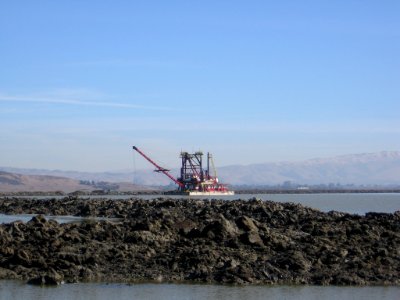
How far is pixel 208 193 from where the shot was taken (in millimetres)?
102750

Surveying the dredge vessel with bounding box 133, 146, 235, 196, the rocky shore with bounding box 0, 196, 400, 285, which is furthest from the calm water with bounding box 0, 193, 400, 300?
the dredge vessel with bounding box 133, 146, 235, 196

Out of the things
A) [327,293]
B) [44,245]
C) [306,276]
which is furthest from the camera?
[44,245]

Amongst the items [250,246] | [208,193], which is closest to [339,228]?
[250,246]

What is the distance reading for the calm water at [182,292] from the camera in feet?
56.7

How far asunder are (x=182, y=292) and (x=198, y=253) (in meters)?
2.76

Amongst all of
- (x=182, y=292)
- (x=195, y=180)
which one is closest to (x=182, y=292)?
(x=182, y=292)

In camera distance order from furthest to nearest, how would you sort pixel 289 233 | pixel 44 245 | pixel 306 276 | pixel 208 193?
pixel 208 193, pixel 289 233, pixel 44 245, pixel 306 276

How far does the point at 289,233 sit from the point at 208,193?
76.5 meters

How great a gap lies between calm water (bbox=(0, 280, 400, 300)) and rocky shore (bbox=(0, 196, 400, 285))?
1.56ft

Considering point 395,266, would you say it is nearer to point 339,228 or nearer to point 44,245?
point 339,228

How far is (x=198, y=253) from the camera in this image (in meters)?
20.5

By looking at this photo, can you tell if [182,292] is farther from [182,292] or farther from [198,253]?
[198,253]

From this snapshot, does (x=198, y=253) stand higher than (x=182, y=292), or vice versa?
(x=198, y=253)

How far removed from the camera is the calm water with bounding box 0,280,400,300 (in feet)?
56.7
